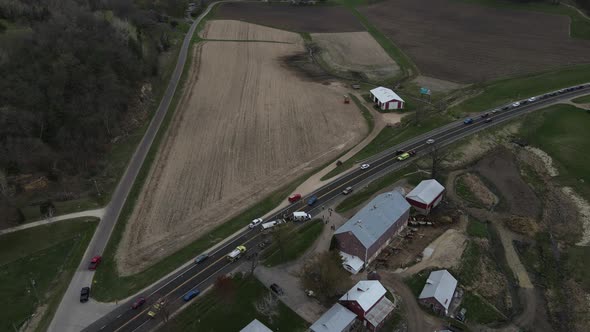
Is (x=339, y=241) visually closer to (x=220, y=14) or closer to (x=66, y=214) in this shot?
(x=66, y=214)

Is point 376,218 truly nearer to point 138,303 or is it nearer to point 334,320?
point 334,320

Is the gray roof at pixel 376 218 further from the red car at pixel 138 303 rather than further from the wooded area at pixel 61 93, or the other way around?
the wooded area at pixel 61 93

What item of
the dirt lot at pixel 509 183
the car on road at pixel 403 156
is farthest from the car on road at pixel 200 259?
the dirt lot at pixel 509 183

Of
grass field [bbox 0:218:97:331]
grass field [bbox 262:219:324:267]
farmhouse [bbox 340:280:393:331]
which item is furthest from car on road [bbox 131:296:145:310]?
farmhouse [bbox 340:280:393:331]

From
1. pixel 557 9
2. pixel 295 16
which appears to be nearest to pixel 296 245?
pixel 295 16

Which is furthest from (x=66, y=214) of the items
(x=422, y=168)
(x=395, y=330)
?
(x=422, y=168)

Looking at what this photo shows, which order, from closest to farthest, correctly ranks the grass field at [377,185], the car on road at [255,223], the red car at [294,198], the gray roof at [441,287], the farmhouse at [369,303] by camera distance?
1. the farmhouse at [369,303]
2. the gray roof at [441,287]
3. the car on road at [255,223]
4. the grass field at [377,185]
5. the red car at [294,198]

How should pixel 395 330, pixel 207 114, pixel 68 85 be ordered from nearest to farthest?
pixel 395 330 → pixel 68 85 → pixel 207 114
